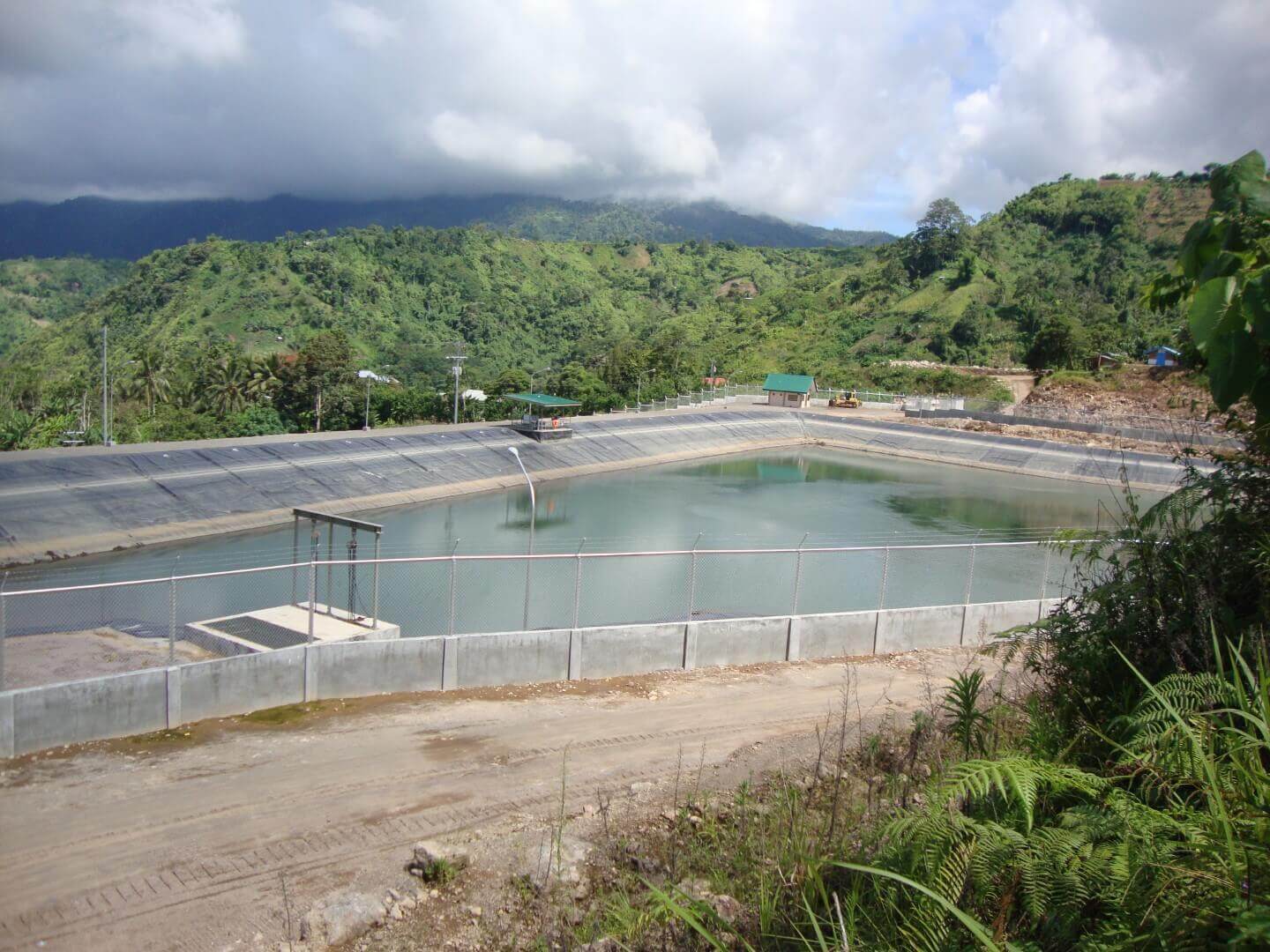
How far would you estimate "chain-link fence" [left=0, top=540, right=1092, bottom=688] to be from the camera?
15.4 metres

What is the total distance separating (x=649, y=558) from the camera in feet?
96.5

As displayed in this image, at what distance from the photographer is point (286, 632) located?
53.0ft

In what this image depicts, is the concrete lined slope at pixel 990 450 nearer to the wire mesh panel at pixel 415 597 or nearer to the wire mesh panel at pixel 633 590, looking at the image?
the wire mesh panel at pixel 633 590

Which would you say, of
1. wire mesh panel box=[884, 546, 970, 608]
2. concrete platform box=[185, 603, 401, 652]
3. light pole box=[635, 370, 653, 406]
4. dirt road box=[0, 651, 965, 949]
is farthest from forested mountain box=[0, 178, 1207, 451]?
dirt road box=[0, 651, 965, 949]

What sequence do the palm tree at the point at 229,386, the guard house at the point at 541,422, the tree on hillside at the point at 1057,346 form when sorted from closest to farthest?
the guard house at the point at 541,422 < the palm tree at the point at 229,386 < the tree on hillside at the point at 1057,346

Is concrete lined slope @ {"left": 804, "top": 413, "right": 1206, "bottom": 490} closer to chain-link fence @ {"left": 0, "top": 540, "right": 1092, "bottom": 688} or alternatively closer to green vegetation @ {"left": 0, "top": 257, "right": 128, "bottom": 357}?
chain-link fence @ {"left": 0, "top": 540, "right": 1092, "bottom": 688}

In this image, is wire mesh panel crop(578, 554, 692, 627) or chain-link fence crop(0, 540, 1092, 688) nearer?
chain-link fence crop(0, 540, 1092, 688)

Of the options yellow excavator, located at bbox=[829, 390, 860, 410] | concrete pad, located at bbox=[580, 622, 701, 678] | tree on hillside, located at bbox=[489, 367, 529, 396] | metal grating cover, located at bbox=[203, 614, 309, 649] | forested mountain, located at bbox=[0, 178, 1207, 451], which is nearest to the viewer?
concrete pad, located at bbox=[580, 622, 701, 678]

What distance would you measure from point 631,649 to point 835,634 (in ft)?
13.2

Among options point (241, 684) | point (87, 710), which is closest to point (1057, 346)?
point (241, 684)

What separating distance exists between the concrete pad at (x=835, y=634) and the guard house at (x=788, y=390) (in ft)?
229

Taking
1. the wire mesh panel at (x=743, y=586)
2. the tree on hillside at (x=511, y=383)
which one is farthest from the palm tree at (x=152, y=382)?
the wire mesh panel at (x=743, y=586)

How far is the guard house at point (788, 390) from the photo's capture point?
280 ft

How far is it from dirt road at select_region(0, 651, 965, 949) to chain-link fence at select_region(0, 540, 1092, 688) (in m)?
1.75
